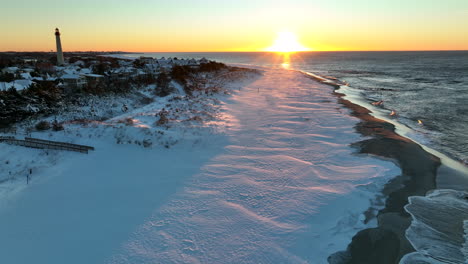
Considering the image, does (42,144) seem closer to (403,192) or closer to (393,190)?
(393,190)

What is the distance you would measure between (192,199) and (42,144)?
7168 millimetres

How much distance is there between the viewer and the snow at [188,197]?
229 inches

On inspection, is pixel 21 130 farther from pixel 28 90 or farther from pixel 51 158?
pixel 28 90

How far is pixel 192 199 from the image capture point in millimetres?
7691

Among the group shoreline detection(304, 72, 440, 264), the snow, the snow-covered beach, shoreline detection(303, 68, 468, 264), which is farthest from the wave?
the snow

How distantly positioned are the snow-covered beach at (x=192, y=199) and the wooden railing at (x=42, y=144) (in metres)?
0.35

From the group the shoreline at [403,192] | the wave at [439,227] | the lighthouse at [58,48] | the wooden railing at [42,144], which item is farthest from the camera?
the lighthouse at [58,48]

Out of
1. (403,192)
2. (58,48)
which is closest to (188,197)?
(403,192)

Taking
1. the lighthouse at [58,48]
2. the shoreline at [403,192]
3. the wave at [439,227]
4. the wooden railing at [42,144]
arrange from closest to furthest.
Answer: the wave at [439,227] → the shoreline at [403,192] → the wooden railing at [42,144] → the lighthouse at [58,48]

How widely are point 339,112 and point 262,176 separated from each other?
12.5m

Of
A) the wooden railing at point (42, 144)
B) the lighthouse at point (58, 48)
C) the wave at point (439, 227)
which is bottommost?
the wave at point (439, 227)

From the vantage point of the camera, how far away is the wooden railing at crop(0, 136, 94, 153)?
10.2 metres

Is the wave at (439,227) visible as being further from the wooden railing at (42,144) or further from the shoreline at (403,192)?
the wooden railing at (42,144)

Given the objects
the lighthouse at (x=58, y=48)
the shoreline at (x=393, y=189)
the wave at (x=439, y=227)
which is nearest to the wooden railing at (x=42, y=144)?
the shoreline at (x=393, y=189)
